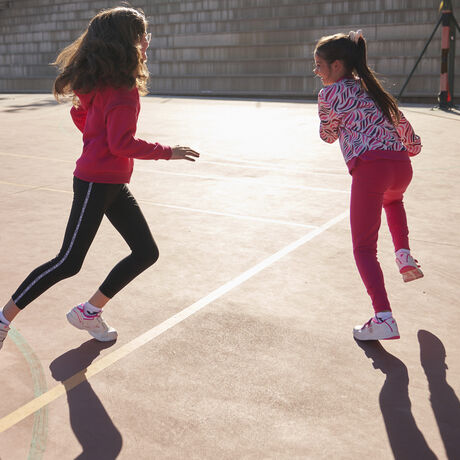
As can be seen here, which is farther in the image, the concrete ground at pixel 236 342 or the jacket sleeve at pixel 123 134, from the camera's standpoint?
the jacket sleeve at pixel 123 134

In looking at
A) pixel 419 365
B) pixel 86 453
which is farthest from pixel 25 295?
pixel 419 365

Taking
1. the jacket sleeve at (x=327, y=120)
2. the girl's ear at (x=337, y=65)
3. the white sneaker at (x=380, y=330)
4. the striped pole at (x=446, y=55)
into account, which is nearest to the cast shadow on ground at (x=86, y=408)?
the white sneaker at (x=380, y=330)

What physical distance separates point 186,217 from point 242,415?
11.2 feet

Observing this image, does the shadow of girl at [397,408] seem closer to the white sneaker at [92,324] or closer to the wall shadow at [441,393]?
the wall shadow at [441,393]

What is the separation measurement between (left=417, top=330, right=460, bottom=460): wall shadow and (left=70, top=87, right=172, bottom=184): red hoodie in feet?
5.35

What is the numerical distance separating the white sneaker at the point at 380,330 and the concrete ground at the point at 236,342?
76mm

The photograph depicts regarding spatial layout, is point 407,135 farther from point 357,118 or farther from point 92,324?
point 92,324

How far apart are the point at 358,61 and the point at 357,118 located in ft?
0.98

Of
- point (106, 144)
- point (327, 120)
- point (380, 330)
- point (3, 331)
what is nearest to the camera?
Answer: point (106, 144)

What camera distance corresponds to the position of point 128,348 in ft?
10.9

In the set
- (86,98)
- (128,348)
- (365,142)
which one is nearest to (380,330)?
(365,142)

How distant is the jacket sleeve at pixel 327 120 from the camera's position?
11.1ft

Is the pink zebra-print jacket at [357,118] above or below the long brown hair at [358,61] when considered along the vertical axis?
below

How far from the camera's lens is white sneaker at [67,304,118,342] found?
3.37m
